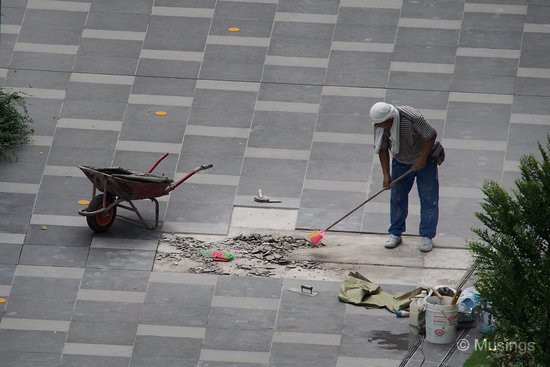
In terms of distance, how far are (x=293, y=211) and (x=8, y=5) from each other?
632 cm

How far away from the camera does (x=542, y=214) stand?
36.2 feet

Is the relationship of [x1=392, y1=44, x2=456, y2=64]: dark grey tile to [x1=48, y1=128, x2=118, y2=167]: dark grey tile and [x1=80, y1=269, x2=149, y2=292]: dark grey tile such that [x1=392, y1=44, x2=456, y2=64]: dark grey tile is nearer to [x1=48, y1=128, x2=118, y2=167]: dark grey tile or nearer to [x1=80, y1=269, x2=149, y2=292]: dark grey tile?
[x1=48, y1=128, x2=118, y2=167]: dark grey tile

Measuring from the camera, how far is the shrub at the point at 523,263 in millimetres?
10922

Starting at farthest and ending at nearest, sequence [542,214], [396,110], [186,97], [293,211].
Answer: [186,97]
[293,211]
[396,110]
[542,214]

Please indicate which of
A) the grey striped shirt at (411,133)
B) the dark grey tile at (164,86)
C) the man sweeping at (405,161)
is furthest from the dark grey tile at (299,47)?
the grey striped shirt at (411,133)

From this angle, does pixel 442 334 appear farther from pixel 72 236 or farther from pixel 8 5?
pixel 8 5

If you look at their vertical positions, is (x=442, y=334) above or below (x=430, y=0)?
below

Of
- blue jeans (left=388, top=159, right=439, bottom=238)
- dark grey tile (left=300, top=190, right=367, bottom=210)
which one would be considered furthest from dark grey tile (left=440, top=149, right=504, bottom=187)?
blue jeans (left=388, top=159, right=439, bottom=238)

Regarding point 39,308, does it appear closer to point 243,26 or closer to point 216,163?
point 216,163

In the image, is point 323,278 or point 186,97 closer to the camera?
point 323,278

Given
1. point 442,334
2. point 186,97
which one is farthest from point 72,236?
point 442,334

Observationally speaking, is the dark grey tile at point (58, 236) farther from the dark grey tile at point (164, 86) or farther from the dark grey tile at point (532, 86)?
the dark grey tile at point (532, 86)

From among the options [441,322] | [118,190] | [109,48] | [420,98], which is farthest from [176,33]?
[441,322]

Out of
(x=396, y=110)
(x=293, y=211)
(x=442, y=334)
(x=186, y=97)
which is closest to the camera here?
(x=442, y=334)
